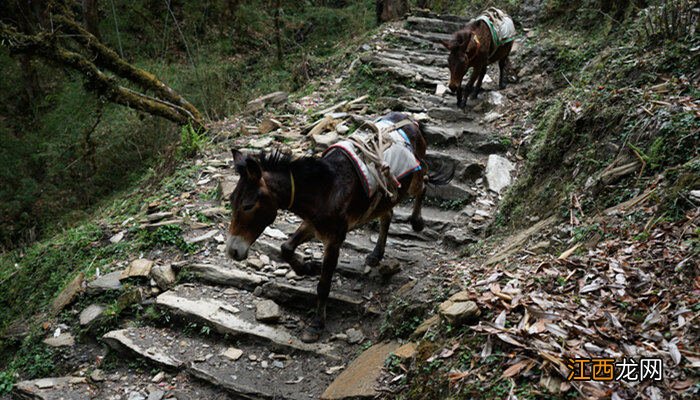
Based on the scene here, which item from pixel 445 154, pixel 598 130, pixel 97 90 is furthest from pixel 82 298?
pixel 598 130

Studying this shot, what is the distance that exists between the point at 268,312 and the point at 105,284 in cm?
234

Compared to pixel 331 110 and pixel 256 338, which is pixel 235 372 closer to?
pixel 256 338

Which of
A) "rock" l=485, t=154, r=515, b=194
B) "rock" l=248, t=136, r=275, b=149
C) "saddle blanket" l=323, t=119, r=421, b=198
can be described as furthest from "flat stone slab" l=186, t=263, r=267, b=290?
"rock" l=485, t=154, r=515, b=194

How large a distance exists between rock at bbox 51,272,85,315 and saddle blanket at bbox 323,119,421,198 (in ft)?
12.3

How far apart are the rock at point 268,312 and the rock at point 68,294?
2557 mm

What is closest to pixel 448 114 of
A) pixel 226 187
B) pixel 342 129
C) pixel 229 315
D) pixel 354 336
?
pixel 342 129

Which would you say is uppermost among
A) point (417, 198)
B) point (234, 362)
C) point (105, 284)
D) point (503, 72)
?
point (503, 72)

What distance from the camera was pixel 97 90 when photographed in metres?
9.66

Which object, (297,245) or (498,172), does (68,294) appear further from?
(498,172)

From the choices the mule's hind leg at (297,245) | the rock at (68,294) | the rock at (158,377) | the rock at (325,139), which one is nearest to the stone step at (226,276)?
the mule's hind leg at (297,245)

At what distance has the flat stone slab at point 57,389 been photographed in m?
4.93

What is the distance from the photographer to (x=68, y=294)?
627 centimetres

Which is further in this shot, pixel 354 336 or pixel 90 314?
pixel 90 314

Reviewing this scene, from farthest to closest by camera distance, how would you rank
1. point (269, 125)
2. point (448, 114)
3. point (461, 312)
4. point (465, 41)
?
point (269, 125) → point (448, 114) → point (465, 41) → point (461, 312)
